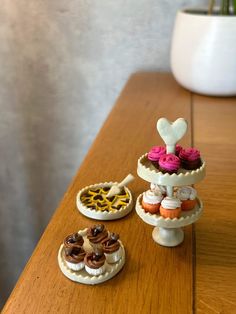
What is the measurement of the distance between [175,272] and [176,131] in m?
0.16

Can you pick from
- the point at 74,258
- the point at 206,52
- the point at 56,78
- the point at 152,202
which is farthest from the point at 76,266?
the point at 56,78

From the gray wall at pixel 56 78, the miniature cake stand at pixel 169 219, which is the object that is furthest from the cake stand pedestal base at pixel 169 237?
the gray wall at pixel 56 78

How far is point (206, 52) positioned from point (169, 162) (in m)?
0.58

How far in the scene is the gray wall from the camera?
1.20 meters

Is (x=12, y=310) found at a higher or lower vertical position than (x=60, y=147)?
higher

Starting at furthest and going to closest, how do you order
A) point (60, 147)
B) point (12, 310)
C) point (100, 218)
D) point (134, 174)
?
point (60, 147) < point (134, 174) < point (100, 218) < point (12, 310)

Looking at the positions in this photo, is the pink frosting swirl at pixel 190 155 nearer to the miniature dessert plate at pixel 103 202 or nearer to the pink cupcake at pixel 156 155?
the pink cupcake at pixel 156 155

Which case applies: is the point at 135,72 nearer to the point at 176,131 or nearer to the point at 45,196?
the point at 45,196

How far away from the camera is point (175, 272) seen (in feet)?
1.47

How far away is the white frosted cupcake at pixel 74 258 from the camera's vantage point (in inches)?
17.5

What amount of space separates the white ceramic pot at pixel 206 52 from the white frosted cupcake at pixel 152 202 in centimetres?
58

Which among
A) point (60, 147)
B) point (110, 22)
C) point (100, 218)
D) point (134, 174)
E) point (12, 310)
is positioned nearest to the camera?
point (12, 310)

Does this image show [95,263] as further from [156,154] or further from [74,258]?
[156,154]

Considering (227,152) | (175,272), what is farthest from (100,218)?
(227,152)
